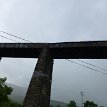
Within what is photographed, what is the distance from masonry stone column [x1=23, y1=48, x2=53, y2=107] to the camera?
16.4 metres

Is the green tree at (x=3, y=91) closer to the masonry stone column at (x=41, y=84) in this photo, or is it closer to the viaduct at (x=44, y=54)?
the viaduct at (x=44, y=54)

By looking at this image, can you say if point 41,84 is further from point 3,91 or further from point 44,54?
point 3,91

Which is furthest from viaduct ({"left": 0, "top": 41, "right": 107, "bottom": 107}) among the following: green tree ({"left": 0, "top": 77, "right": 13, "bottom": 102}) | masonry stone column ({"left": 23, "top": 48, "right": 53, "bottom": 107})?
green tree ({"left": 0, "top": 77, "right": 13, "bottom": 102})

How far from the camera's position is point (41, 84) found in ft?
56.0

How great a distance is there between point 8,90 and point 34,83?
32772 millimetres

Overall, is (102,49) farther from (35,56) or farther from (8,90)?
(8,90)

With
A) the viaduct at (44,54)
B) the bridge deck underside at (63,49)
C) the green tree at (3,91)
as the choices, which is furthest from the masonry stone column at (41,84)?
the green tree at (3,91)

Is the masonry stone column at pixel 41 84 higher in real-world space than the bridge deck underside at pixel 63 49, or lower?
lower

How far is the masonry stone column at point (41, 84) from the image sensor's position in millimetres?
16422

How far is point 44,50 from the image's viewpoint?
18.9m

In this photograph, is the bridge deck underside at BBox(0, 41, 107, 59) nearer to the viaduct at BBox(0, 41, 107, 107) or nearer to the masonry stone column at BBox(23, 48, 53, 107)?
the viaduct at BBox(0, 41, 107, 107)

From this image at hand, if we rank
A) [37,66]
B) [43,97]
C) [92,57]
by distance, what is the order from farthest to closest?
[92,57] < [37,66] < [43,97]

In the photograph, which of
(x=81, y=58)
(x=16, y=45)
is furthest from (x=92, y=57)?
(x=16, y=45)

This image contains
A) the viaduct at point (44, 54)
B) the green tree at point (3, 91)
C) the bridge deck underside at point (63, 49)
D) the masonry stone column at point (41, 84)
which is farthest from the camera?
the green tree at point (3, 91)
